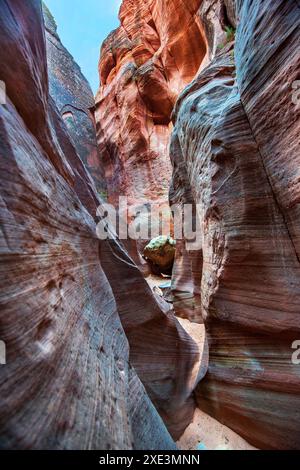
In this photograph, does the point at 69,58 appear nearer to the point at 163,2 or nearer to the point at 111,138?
the point at 111,138

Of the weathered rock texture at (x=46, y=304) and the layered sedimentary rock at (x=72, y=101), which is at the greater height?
the layered sedimentary rock at (x=72, y=101)

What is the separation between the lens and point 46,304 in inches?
66.1

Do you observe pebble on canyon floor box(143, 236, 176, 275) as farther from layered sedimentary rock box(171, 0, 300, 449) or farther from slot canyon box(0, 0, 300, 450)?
layered sedimentary rock box(171, 0, 300, 449)

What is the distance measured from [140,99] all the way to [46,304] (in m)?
16.7

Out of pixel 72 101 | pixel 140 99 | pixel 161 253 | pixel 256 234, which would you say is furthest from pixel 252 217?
pixel 72 101

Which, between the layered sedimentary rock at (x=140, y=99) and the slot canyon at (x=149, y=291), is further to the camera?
the layered sedimentary rock at (x=140, y=99)

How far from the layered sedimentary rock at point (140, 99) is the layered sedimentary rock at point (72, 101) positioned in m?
1.53

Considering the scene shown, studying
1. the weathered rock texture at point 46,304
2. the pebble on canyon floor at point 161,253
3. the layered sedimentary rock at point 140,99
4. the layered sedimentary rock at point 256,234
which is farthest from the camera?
the layered sedimentary rock at point 140,99

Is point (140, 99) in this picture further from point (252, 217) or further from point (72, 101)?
point (252, 217)

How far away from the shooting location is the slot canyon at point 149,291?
147 centimetres

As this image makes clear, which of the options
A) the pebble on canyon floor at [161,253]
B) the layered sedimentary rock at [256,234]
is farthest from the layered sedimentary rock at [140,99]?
the layered sedimentary rock at [256,234]

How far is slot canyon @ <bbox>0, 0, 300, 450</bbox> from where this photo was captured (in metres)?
1.47

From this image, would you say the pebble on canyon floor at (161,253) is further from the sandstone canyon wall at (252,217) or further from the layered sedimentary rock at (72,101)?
the layered sedimentary rock at (72,101)

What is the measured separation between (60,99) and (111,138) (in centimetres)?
506
